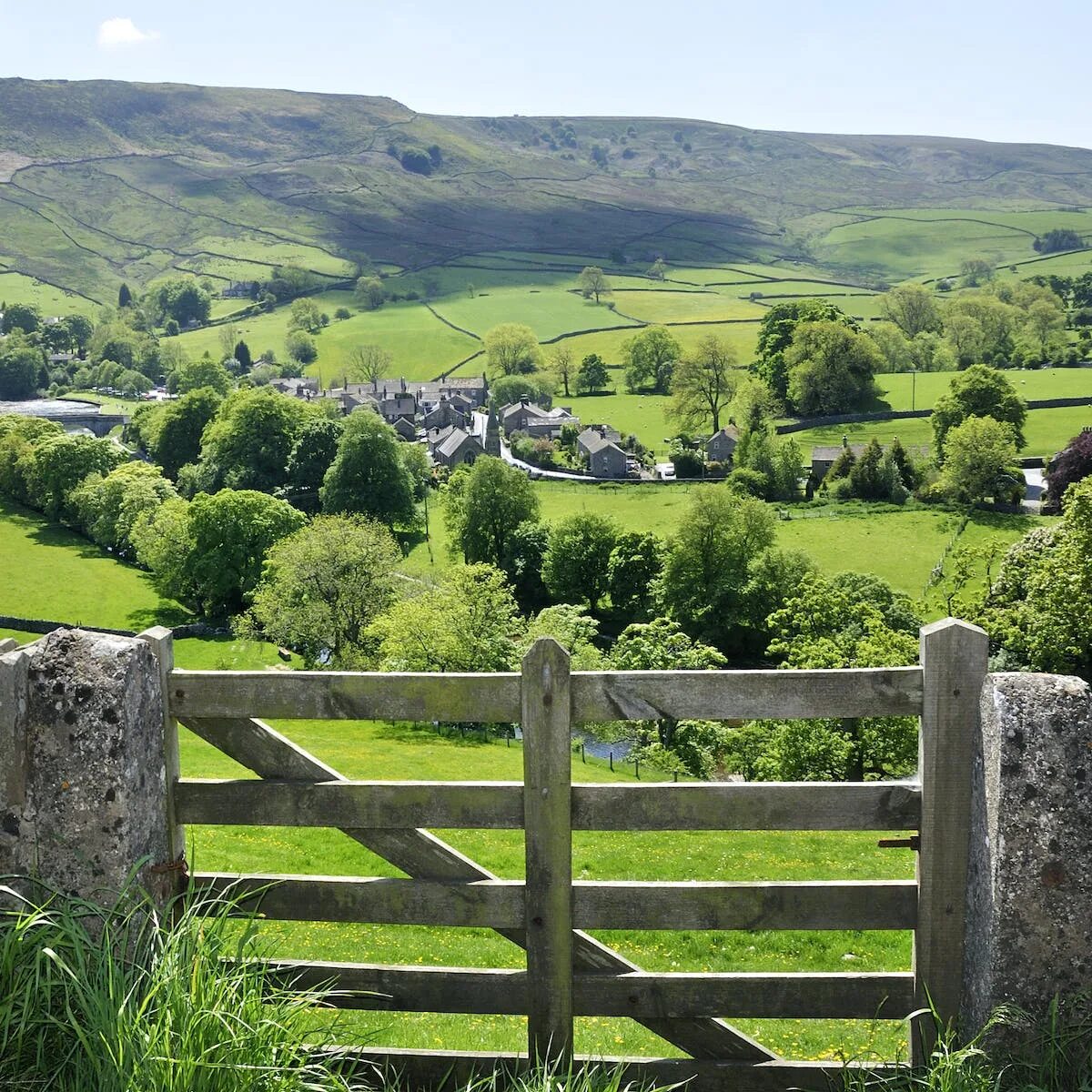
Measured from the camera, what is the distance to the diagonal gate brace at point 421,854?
631 cm

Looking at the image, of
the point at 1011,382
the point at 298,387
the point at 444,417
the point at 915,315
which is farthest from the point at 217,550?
the point at 915,315

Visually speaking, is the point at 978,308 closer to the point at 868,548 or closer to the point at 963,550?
the point at 868,548

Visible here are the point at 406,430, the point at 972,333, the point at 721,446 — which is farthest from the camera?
the point at 972,333

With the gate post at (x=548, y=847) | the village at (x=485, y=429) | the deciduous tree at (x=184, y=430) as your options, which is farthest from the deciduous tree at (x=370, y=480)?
the gate post at (x=548, y=847)

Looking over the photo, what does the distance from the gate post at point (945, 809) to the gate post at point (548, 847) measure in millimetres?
1902

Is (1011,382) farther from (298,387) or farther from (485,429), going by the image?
(298,387)

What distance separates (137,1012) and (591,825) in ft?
7.90

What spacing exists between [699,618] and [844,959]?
2310 inches

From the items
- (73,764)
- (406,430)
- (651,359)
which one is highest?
(651,359)

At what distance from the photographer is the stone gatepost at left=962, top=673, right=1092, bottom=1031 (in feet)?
18.5

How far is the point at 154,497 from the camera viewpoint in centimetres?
9312

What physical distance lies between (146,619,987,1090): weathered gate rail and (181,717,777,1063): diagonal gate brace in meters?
0.01

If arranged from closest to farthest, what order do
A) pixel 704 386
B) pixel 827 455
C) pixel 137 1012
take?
pixel 137 1012 < pixel 827 455 < pixel 704 386

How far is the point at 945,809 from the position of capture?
6023mm
